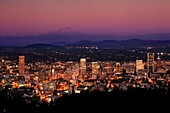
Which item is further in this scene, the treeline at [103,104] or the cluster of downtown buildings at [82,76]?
the cluster of downtown buildings at [82,76]

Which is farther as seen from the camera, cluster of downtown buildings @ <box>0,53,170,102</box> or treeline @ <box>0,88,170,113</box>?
cluster of downtown buildings @ <box>0,53,170,102</box>

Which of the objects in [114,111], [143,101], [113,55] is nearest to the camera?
[114,111]

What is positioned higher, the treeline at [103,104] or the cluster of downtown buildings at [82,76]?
the treeline at [103,104]

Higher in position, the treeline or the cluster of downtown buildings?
the treeline

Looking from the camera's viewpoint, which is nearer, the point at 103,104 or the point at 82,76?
the point at 103,104

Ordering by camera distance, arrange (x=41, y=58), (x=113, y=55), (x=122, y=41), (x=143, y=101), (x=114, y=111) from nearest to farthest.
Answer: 1. (x=114, y=111)
2. (x=143, y=101)
3. (x=41, y=58)
4. (x=113, y=55)
5. (x=122, y=41)

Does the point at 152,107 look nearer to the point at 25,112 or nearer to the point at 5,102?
the point at 25,112

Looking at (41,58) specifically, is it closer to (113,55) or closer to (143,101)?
(113,55)

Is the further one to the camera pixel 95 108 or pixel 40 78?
pixel 40 78

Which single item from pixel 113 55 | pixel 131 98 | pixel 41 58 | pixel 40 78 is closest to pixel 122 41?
pixel 113 55

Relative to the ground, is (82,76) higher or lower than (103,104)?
lower
